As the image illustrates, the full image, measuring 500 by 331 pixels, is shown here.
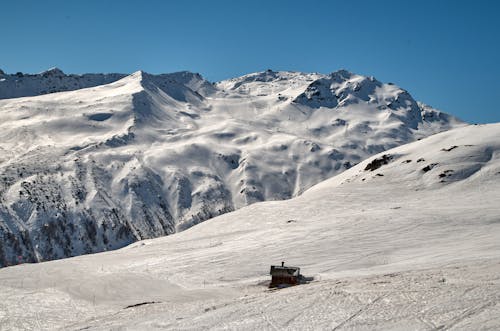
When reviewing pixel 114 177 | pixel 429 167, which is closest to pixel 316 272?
pixel 429 167

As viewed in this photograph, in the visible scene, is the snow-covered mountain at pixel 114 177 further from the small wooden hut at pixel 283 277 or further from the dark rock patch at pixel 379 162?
the small wooden hut at pixel 283 277

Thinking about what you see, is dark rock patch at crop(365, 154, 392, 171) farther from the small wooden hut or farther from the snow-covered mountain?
the snow-covered mountain

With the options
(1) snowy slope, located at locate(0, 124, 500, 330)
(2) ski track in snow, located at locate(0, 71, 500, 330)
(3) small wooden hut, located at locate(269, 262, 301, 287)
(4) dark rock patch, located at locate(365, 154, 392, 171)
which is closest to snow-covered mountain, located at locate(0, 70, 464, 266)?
(2) ski track in snow, located at locate(0, 71, 500, 330)

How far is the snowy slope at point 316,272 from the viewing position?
64.7 ft

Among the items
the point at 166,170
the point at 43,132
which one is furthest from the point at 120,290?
the point at 43,132

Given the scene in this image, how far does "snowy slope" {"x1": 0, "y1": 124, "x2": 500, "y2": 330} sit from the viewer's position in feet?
64.7

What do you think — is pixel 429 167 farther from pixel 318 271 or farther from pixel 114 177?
pixel 114 177

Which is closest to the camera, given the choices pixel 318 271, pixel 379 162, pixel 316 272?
pixel 316 272

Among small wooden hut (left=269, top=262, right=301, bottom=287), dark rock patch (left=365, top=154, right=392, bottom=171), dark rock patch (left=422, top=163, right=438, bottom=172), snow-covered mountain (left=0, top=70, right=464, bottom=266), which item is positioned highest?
snow-covered mountain (left=0, top=70, right=464, bottom=266)

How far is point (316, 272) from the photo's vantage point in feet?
105

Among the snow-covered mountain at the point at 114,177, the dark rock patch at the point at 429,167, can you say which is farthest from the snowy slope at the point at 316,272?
the snow-covered mountain at the point at 114,177

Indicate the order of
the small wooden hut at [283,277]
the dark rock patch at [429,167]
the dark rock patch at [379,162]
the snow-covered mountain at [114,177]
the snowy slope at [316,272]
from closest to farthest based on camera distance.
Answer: the snowy slope at [316,272] < the small wooden hut at [283,277] < the dark rock patch at [429,167] < the dark rock patch at [379,162] < the snow-covered mountain at [114,177]

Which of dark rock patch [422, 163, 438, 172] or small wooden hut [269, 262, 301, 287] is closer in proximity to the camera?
small wooden hut [269, 262, 301, 287]

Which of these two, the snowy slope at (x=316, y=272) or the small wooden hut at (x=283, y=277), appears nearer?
the snowy slope at (x=316, y=272)
